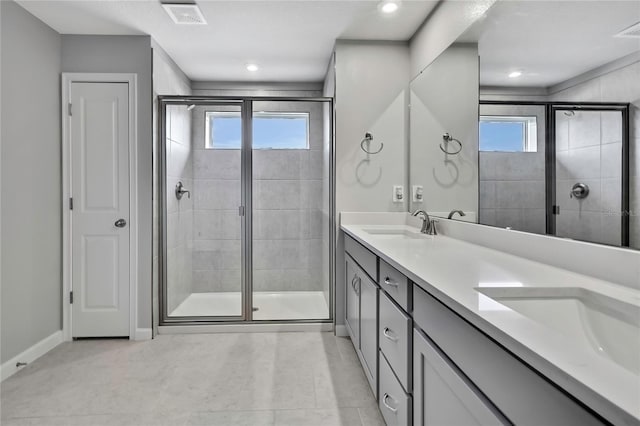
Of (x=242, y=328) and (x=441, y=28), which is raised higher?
(x=441, y=28)

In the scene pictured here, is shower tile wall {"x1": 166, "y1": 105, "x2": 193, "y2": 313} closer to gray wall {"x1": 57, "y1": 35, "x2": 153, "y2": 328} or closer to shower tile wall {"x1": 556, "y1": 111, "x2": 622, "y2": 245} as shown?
gray wall {"x1": 57, "y1": 35, "x2": 153, "y2": 328}

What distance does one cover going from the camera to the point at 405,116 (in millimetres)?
3092

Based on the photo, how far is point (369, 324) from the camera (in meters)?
2.09

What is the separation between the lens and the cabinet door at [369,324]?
1.94 metres

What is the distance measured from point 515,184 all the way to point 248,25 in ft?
7.16

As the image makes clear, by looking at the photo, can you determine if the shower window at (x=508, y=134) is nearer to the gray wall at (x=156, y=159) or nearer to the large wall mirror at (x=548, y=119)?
Result: the large wall mirror at (x=548, y=119)

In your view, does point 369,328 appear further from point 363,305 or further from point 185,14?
point 185,14

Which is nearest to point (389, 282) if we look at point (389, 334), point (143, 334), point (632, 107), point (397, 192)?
point (389, 334)

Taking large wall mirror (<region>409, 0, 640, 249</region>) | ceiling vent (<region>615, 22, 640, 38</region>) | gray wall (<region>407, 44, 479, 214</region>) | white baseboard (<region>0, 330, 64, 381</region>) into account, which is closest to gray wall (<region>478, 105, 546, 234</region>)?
large wall mirror (<region>409, 0, 640, 249</region>)

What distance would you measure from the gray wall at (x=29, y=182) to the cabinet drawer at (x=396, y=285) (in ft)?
7.64

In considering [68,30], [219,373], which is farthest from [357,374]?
[68,30]

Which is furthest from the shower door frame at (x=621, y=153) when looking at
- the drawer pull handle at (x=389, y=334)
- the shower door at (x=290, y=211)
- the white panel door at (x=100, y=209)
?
the white panel door at (x=100, y=209)

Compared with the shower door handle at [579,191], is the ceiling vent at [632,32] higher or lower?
higher

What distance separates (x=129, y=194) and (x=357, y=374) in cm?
220
